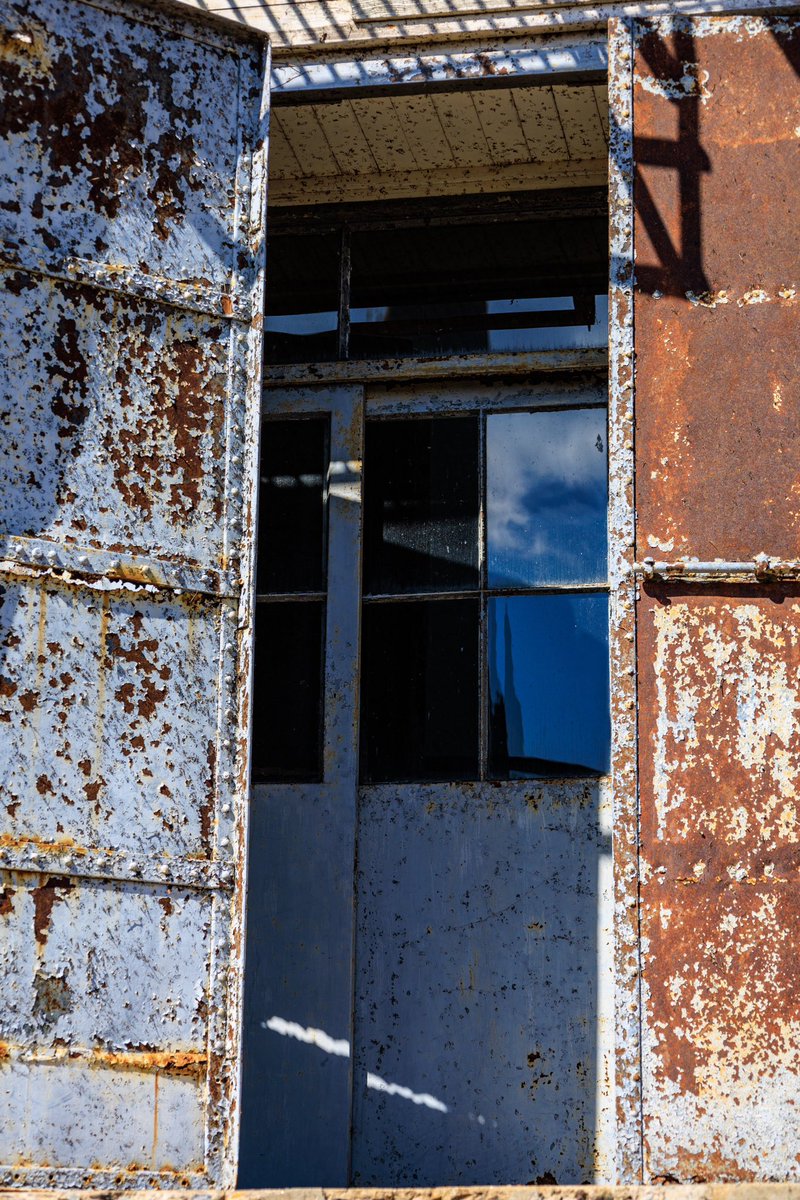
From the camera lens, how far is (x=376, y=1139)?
482cm

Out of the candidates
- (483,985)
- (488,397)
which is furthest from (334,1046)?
(488,397)

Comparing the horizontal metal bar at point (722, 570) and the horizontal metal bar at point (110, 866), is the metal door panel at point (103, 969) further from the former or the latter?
the horizontal metal bar at point (722, 570)

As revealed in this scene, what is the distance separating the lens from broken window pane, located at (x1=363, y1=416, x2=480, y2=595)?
5270 mm

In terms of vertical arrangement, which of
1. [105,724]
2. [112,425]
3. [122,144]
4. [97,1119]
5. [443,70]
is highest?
[443,70]

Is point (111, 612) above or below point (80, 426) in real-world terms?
below

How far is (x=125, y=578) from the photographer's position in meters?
4.00

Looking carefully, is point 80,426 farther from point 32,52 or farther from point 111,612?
point 32,52

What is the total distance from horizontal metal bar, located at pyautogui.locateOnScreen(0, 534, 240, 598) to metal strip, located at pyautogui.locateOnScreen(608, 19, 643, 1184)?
98 centimetres

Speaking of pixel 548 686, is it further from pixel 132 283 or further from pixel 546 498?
pixel 132 283

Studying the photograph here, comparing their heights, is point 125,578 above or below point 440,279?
below

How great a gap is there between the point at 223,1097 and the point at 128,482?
150cm

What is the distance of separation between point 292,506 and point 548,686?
42.8 inches

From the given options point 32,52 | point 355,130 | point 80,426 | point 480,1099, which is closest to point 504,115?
point 355,130

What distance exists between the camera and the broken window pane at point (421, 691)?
16.7 ft
